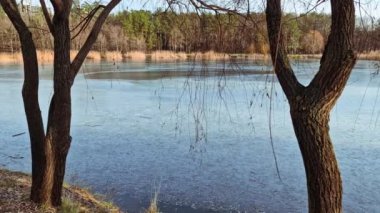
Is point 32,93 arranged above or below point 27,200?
above

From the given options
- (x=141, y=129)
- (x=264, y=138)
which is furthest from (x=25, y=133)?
(x=264, y=138)

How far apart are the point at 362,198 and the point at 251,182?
5.48 ft

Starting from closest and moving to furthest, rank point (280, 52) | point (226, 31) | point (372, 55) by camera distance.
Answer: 1. point (280, 52)
2. point (226, 31)
3. point (372, 55)

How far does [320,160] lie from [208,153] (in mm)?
6270

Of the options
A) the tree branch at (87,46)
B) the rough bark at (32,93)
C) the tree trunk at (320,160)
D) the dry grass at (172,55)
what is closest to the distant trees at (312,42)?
the tree trunk at (320,160)

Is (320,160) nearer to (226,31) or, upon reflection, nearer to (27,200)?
(226,31)

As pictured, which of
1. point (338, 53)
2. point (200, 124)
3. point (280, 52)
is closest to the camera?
point (338, 53)

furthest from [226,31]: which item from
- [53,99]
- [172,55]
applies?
[53,99]

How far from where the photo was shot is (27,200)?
4672mm

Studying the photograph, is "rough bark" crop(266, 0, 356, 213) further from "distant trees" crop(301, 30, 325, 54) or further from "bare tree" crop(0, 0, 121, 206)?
"bare tree" crop(0, 0, 121, 206)

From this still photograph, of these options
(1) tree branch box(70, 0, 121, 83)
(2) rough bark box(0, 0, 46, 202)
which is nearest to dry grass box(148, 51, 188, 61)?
(1) tree branch box(70, 0, 121, 83)

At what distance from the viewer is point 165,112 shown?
44.8 feet

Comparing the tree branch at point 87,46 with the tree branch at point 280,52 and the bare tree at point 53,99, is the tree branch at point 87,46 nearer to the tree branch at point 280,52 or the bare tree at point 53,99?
the bare tree at point 53,99

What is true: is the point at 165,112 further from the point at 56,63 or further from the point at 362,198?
the point at 56,63
